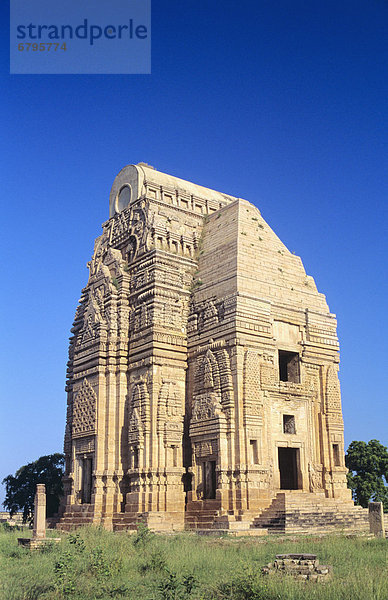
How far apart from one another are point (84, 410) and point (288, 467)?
9.76 meters

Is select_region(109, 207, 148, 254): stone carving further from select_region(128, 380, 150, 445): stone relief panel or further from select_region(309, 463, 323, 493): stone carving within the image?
select_region(309, 463, 323, 493): stone carving

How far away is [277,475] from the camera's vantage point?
84.9 feet

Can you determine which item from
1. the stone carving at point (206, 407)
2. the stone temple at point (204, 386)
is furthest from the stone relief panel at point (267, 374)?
the stone carving at point (206, 407)

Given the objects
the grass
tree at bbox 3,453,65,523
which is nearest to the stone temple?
the grass

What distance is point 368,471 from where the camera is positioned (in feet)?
125

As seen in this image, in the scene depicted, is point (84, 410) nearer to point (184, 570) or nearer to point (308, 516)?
point (308, 516)

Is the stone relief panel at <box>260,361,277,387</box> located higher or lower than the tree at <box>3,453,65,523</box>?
higher

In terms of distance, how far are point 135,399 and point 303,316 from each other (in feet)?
28.3

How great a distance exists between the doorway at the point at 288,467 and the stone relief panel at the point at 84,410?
8.62 m

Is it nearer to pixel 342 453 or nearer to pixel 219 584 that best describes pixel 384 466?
pixel 342 453

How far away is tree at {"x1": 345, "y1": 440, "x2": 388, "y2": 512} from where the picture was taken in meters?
37.3

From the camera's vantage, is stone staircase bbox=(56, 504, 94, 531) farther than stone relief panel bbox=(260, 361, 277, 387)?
Yes

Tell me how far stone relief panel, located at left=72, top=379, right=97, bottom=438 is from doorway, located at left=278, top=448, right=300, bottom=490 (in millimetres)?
8624

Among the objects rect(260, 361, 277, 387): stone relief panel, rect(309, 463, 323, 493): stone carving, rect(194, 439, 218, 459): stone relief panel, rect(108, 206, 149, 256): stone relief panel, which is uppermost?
rect(108, 206, 149, 256): stone relief panel
